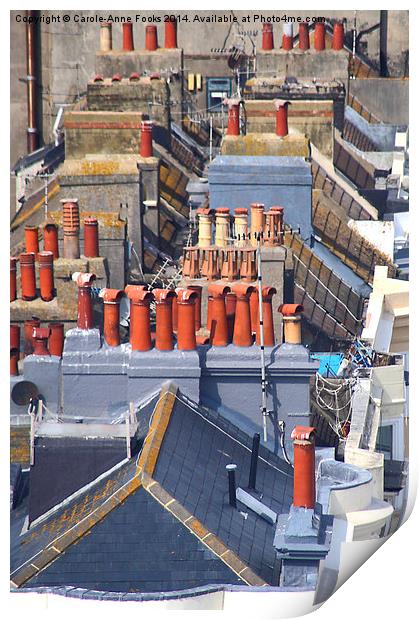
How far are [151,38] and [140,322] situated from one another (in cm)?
1969

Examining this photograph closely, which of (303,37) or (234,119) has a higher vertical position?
(303,37)

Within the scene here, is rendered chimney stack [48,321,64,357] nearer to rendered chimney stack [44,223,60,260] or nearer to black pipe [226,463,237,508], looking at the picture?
rendered chimney stack [44,223,60,260]

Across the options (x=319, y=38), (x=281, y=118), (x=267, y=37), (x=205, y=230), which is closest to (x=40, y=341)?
(x=205, y=230)

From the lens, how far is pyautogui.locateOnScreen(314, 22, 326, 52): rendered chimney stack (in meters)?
47.5

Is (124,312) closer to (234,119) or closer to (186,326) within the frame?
(186,326)

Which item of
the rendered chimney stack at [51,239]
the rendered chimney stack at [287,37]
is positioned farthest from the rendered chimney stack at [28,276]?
the rendered chimney stack at [287,37]

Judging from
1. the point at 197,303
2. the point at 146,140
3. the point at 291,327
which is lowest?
the point at 291,327

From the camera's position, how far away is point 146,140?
40.2m

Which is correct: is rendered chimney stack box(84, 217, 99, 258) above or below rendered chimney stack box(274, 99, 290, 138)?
below

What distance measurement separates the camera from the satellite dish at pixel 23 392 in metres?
28.1

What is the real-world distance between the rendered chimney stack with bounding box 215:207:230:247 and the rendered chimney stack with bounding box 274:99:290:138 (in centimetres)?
612

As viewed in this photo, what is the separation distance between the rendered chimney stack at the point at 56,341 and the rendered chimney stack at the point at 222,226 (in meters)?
2.89

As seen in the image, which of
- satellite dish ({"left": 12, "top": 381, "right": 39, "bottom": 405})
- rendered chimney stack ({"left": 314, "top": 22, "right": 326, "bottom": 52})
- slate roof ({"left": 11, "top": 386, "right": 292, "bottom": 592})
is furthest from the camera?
rendered chimney stack ({"left": 314, "top": 22, "right": 326, "bottom": 52})

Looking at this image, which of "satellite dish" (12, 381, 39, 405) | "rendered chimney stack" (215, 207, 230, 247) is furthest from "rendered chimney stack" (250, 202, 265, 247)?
"satellite dish" (12, 381, 39, 405)
